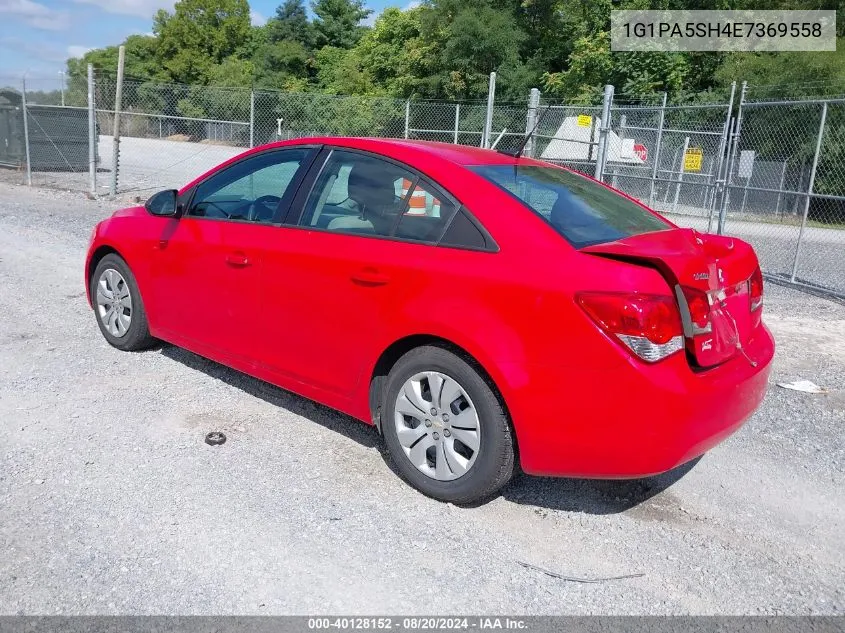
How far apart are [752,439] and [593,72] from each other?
1067 inches

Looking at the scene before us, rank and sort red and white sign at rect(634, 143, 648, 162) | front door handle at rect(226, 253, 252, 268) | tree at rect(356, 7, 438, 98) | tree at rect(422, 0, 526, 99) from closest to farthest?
front door handle at rect(226, 253, 252, 268) < red and white sign at rect(634, 143, 648, 162) < tree at rect(422, 0, 526, 99) < tree at rect(356, 7, 438, 98)

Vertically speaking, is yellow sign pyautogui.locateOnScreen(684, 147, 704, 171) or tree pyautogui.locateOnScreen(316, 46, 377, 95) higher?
tree pyautogui.locateOnScreen(316, 46, 377, 95)

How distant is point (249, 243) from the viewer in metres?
4.24

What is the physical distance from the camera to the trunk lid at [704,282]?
3.05 meters

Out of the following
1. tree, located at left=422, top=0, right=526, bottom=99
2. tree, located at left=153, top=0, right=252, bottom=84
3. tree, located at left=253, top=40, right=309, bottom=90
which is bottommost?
tree, located at left=422, top=0, right=526, bottom=99

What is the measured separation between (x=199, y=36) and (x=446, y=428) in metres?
83.5

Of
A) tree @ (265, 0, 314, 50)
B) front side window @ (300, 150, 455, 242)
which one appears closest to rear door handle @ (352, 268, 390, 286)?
front side window @ (300, 150, 455, 242)

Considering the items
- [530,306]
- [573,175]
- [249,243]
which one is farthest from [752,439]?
[249,243]

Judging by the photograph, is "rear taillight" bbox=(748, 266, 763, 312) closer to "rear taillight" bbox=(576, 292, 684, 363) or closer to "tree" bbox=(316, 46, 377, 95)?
"rear taillight" bbox=(576, 292, 684, 363)

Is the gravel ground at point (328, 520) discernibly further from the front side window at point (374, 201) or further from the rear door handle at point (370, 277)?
the front side window at point (374, 201)

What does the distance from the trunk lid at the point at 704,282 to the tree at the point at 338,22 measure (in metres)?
70.4

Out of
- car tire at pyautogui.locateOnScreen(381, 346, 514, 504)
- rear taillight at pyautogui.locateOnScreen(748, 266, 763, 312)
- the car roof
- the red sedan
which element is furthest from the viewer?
the car roof

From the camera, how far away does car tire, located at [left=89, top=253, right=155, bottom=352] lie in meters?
5.17

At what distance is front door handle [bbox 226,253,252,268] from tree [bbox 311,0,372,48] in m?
69.4
